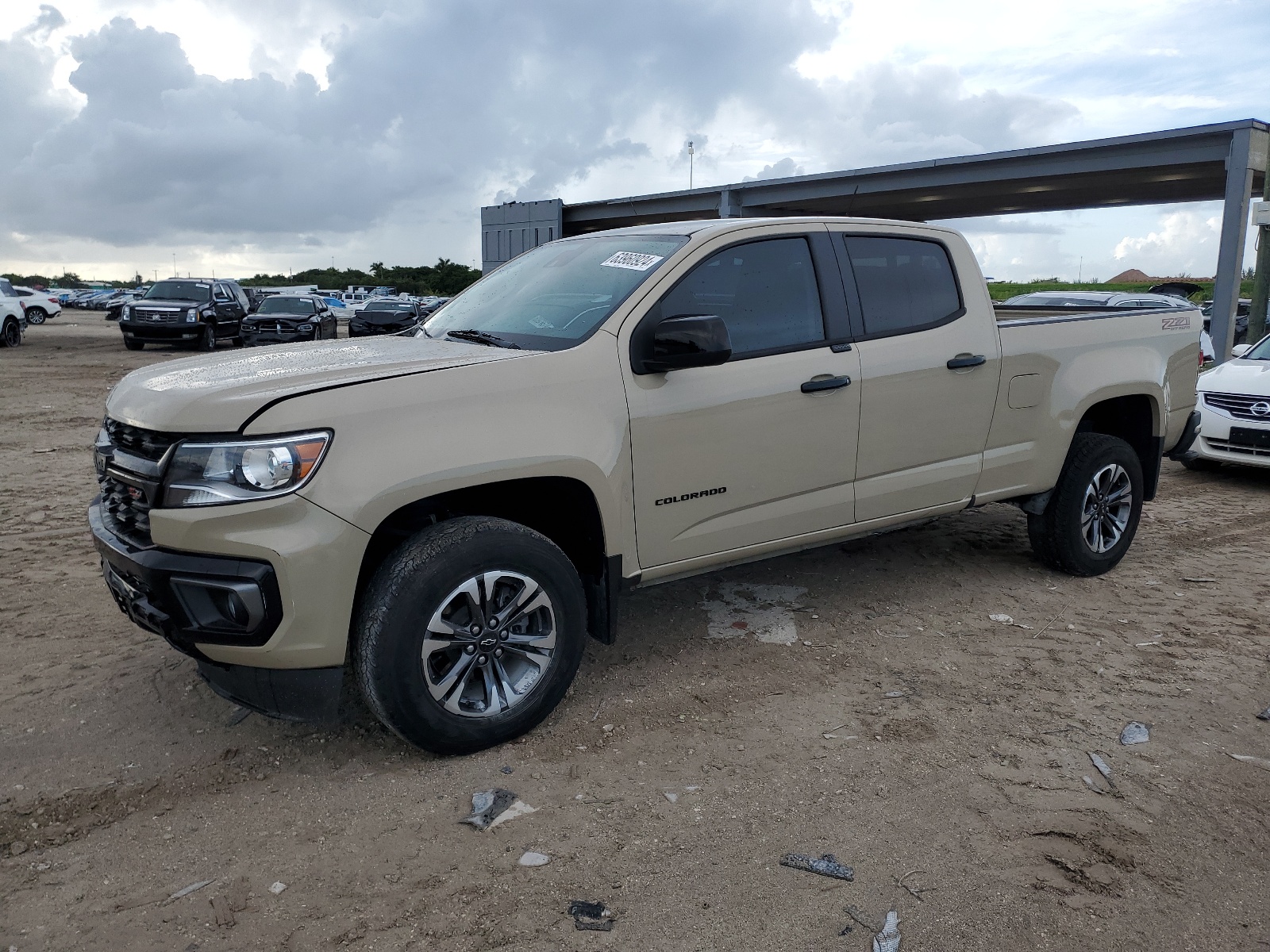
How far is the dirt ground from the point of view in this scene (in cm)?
264

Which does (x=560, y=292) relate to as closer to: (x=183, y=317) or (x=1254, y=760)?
(x=1254, y=760)

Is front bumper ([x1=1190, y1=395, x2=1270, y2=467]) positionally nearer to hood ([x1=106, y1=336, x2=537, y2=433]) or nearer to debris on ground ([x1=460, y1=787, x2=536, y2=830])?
hood ([x1=106, y1=336, x2=537, y2=433])

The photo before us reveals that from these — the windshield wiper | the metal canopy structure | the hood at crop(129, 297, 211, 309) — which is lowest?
the windshield wiper

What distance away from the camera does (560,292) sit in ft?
13.6

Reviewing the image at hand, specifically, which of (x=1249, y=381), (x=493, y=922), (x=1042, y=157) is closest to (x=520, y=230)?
(x=1042, y=157)

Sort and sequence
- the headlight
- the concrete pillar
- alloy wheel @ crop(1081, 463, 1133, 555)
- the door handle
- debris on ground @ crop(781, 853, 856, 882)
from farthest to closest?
the concrete pillar, alloy wheel @ crop(1081, 463, 1133, 555), the door handle, the headlight, debris on ground @ crop(781, 853, 856, 882)

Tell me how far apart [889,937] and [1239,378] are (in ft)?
28.0

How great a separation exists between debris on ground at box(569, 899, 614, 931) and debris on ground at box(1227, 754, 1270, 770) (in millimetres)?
2455

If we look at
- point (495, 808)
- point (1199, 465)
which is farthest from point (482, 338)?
point (1199, 465)

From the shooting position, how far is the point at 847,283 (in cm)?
444

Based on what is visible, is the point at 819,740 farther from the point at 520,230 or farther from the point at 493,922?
the point at 520,230

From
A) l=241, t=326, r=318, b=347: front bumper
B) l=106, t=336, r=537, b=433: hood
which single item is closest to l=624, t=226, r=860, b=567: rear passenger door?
l=106, t=336, r=537, b=433: hood

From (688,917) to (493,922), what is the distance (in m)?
0.52

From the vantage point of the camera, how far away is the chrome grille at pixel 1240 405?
28.6 ft
